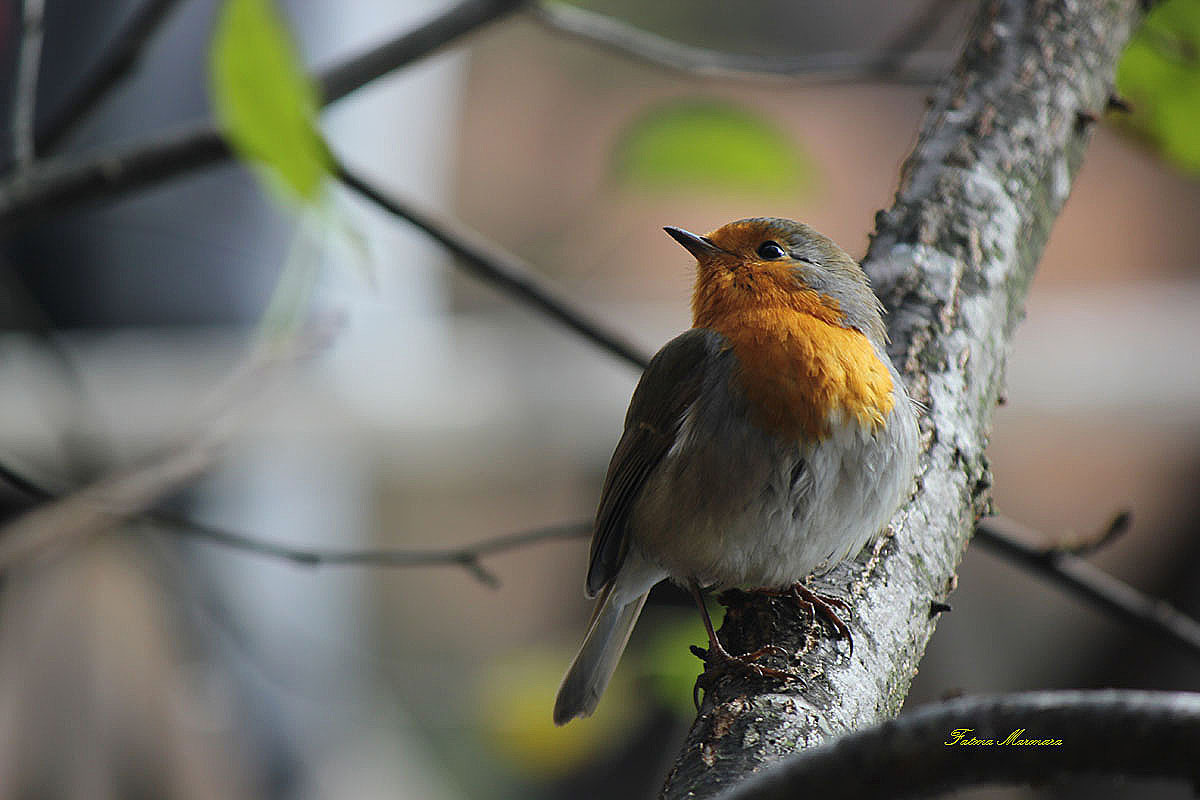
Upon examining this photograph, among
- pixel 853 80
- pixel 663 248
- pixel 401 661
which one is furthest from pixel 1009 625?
pixel 853 80

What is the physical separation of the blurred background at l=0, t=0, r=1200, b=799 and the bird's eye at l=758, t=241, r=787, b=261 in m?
2.60

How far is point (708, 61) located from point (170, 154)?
108 centimetres

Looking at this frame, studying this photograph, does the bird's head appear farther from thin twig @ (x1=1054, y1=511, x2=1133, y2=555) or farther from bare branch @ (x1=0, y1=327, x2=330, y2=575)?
bare branch @ (x1=0, y1=327, x2=330, y2=575)

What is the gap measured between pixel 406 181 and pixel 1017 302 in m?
5.10

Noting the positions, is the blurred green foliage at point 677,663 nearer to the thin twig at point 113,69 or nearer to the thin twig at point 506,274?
the thin twig at point 506,274

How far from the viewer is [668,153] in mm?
2180

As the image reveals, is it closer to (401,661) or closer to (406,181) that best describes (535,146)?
(406,181)

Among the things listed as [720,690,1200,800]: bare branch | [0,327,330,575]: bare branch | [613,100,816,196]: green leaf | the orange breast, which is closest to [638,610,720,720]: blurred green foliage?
the orange breast

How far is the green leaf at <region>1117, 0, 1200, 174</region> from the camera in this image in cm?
193

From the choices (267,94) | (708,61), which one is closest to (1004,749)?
(267,94)

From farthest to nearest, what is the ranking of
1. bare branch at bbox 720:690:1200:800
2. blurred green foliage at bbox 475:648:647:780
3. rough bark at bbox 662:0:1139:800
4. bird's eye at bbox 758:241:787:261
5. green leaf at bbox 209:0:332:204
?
1. blurred green foliage at bbox 475:648:647:780
2. bird's eye at bbox 758:241:787:261
3. rough bark at bbox 662:0:1139:800
4. green leaf at bbox 209:0:332:204
5. bare branch at bbox 720:690:1200:800

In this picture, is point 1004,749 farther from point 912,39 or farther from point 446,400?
point 446,400

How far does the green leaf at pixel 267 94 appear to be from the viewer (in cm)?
119

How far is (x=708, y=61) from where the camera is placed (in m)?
2.35
